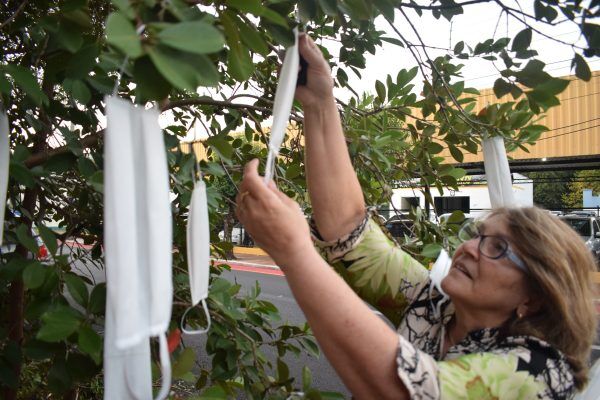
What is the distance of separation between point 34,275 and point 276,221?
0.66 metres

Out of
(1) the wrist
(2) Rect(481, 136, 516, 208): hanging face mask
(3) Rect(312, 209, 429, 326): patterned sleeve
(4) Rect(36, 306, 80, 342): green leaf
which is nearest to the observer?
(1) the wrist

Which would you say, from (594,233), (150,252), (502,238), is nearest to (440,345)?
(502,238)

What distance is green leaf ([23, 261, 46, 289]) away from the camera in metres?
1.05

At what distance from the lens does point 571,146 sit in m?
11.2

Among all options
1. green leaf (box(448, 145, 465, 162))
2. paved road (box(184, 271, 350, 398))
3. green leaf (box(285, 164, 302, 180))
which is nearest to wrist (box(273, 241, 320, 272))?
paved road (box(184, 271, 350, 398))

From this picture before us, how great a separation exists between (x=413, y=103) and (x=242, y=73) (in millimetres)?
1157

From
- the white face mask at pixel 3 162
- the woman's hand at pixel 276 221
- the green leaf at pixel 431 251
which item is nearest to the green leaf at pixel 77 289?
the white face mask at pixel 3 162

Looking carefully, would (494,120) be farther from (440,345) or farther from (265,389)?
(265,389)

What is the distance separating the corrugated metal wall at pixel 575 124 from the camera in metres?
10.7

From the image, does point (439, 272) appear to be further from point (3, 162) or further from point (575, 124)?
point (575, 124)

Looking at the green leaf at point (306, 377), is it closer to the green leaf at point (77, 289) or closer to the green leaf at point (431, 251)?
the green leaf at point (77, 289)

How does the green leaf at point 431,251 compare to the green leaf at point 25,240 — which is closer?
the green leaf at point 25,240

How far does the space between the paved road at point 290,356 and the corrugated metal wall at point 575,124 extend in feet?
17.9

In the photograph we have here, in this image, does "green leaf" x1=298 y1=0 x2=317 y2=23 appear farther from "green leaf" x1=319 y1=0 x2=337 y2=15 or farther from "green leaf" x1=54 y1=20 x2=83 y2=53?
"green leaf" x1=54 y1=20 x2=83 y2=53
